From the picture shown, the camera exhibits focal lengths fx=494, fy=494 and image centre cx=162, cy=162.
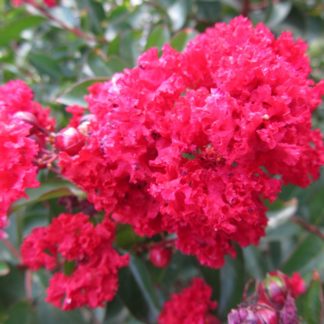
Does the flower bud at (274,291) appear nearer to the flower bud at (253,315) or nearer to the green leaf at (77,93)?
the flower bud at (253,315)

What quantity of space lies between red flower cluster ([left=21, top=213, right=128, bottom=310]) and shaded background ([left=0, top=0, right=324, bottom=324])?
110 mm

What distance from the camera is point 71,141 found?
1197mm

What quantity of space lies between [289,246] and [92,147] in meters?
1.37

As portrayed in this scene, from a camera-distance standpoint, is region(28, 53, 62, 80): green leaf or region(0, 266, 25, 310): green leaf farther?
region(28, 53, 62, 80): green leaf

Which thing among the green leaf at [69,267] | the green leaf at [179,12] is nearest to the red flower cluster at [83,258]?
the green leaf at [69,267]

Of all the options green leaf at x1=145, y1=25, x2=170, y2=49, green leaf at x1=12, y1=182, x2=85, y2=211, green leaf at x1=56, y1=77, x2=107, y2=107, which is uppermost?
green leaf at x1=145, y1=25, x2=170, y2=49

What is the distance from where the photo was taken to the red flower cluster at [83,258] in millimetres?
1263

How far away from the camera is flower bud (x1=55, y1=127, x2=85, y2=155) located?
3.92 ft

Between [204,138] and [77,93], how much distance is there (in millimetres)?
605

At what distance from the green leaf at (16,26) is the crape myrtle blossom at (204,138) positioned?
1.22 meters

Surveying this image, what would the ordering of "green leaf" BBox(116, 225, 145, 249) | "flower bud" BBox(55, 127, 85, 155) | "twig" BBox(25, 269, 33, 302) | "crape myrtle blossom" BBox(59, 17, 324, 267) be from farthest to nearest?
"twig" BBox(25, 269, 33, 302), "green leaf" BBox(116, 225, 145, 249), "flower bud" BBox(55, 127, 85, 155), "crape myrtle blossom" BBox(59, 17, 324, 267)

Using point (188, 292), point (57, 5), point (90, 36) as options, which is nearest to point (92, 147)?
point (188, 292)

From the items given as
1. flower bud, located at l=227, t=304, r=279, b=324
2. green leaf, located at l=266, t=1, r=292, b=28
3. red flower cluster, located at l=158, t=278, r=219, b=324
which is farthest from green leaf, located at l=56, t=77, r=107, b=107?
green leaf, located at l=266, t=1, r=292, b=28

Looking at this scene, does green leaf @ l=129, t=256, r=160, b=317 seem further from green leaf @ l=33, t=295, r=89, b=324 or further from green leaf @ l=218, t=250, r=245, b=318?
green leaf @ l=33, t=295, r=89, b=324
